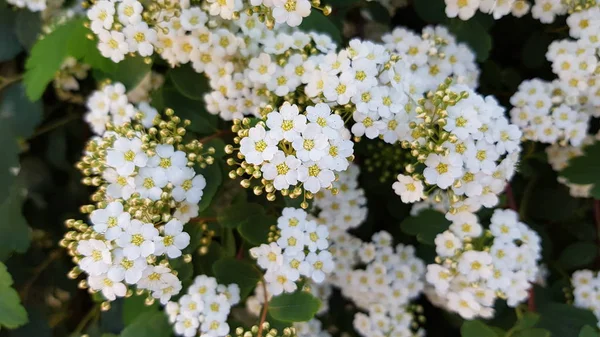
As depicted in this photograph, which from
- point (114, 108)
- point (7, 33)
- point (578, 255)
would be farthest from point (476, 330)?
point (7, 33)

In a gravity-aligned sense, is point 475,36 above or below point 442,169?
above

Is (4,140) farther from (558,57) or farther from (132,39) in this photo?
(558,57)

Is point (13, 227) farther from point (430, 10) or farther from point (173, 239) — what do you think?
point (430, 10)

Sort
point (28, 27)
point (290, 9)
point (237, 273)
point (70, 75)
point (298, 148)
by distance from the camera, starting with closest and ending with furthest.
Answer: point (298, 148)
point (290, 9)
point (237, 273)
point (28, 27)
point (70, 75)

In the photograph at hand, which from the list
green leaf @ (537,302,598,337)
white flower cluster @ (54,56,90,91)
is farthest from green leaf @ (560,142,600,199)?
white flower cluster @ (54,56,90,91)

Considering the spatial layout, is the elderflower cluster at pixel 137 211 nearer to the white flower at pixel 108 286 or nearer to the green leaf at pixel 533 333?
the white flower at pixel 108 286

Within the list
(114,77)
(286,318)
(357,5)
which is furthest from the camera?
(357,5)

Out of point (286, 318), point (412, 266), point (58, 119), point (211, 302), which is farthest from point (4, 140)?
point (412, 266)
